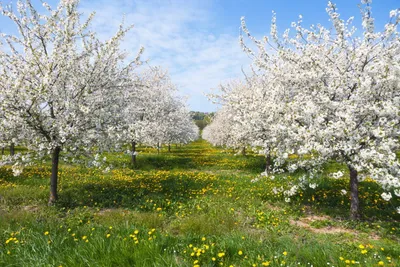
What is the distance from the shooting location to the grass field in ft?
15.0

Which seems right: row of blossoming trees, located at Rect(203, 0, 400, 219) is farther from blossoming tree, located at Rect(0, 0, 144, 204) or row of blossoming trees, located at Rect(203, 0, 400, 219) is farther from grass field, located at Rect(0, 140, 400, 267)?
blossoming tree, located at Rect(0, 0, 144, 204)

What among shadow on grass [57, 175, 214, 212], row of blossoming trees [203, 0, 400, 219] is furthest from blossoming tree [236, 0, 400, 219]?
shadow on grass [57, 175, 214, 212]

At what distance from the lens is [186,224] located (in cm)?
746

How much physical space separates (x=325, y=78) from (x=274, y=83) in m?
2.33

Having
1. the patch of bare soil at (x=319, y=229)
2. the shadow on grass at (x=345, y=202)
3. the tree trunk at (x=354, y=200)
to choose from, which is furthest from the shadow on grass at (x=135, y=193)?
the tree trunk at (x=354, y=200)

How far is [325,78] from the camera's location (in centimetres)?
852

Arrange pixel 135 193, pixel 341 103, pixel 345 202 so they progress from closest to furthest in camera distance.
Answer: pixel 341 103, pixel 345 202, pixel 135 193

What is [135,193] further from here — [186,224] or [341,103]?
[341,103]

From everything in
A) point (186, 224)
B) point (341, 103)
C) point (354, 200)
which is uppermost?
point (341, 103)

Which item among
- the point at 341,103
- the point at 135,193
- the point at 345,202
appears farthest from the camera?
the point at 135,193

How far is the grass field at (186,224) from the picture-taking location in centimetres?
457

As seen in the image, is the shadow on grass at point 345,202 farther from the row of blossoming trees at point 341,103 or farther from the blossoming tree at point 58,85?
the blossoming tree at point 58,85

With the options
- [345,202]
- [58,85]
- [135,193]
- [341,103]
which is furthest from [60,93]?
[345,202]

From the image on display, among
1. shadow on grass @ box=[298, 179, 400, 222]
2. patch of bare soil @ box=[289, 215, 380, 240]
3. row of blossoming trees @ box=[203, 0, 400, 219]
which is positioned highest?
row of blossoming trees @ box=[203, 0, 400, 219]
